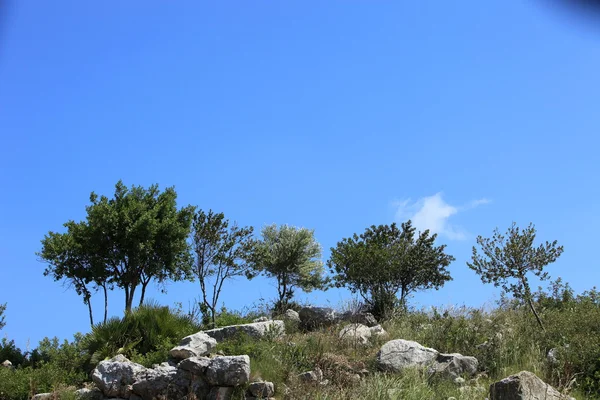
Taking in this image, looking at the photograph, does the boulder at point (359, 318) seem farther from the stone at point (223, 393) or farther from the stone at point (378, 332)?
the stone at point (223, 393)

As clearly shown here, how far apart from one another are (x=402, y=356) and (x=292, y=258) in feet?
51.3

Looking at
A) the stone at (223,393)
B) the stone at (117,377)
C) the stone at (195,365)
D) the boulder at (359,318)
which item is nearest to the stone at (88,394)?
the stone at (117,377)

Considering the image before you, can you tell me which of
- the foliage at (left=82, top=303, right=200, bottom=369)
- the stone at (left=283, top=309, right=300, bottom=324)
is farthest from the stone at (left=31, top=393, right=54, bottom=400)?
the stone at (left=283, top=309, right=300, bottom=324)

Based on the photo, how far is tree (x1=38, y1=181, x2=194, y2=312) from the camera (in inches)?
847

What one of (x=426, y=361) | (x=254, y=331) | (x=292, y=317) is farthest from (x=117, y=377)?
(x=292, y=317)

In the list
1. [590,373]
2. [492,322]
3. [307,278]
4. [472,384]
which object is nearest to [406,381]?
[472,384]

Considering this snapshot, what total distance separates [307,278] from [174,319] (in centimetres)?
1282

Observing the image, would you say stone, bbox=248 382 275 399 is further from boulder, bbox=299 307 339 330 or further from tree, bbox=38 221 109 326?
tree, bbox=38 221 109 326

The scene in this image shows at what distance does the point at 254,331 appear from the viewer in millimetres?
13430

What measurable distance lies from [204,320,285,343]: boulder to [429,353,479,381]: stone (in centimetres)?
388

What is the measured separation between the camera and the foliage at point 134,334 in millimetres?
13547

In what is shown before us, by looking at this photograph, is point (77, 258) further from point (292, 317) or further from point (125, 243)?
point (292, 317)

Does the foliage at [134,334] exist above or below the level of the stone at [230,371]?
above

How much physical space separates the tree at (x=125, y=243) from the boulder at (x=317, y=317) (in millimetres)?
7418
